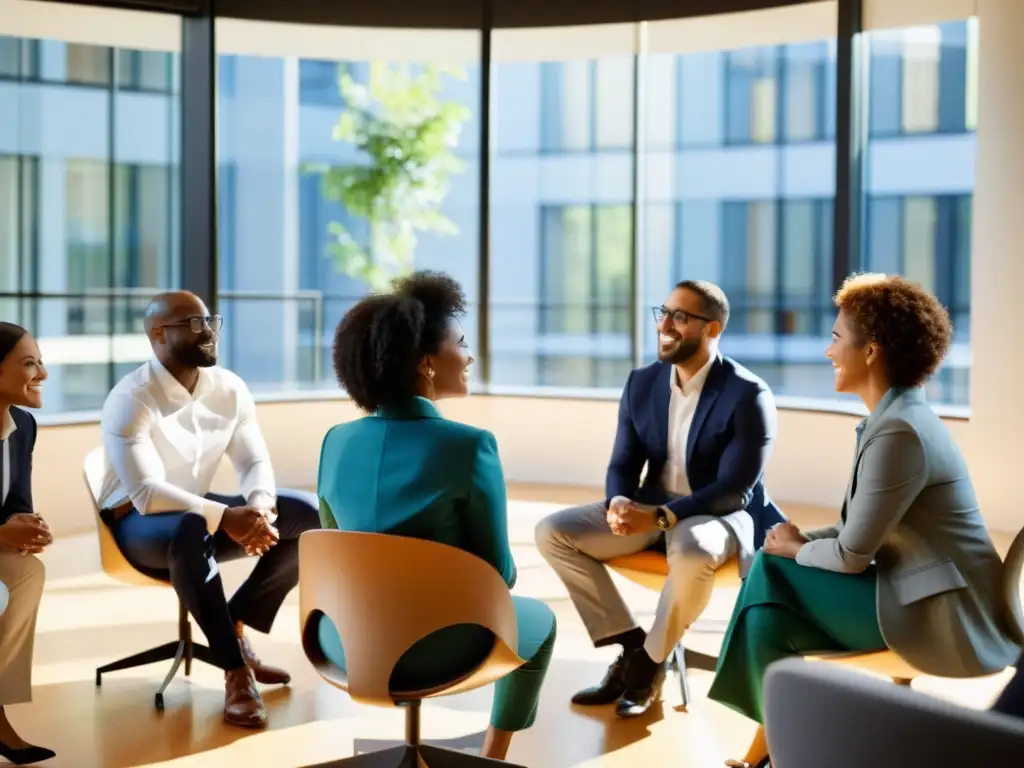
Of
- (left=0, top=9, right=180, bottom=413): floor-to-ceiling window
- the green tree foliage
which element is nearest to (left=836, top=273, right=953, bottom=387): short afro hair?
(left=0, top=9, right=180, bottom=413): floor-to-ceiling window

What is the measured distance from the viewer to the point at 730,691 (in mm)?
3016

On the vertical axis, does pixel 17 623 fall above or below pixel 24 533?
below

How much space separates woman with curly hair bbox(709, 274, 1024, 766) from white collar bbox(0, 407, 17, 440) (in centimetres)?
197

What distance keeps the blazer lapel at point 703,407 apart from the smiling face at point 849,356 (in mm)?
894

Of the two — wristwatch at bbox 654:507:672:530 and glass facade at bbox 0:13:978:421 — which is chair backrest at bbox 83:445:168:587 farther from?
glass facade at bbox 0:13:978:421

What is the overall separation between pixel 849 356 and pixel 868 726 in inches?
59.5

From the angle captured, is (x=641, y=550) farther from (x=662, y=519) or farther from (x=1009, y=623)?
(x=1009, y=623)

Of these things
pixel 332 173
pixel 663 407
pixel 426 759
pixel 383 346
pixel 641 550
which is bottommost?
pixel 426 759

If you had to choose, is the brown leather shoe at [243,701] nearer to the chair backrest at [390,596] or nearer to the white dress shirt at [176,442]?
the white dress shirt at [176,442]

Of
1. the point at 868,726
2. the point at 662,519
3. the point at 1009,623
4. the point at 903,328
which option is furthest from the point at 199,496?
the point at 868,726

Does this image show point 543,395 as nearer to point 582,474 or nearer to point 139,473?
point 582,474

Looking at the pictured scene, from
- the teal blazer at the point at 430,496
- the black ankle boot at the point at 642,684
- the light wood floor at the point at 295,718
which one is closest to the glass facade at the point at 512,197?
the light wood floor at the point at 295,718

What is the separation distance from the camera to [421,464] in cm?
282

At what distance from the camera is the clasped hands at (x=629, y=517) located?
3914 mm
